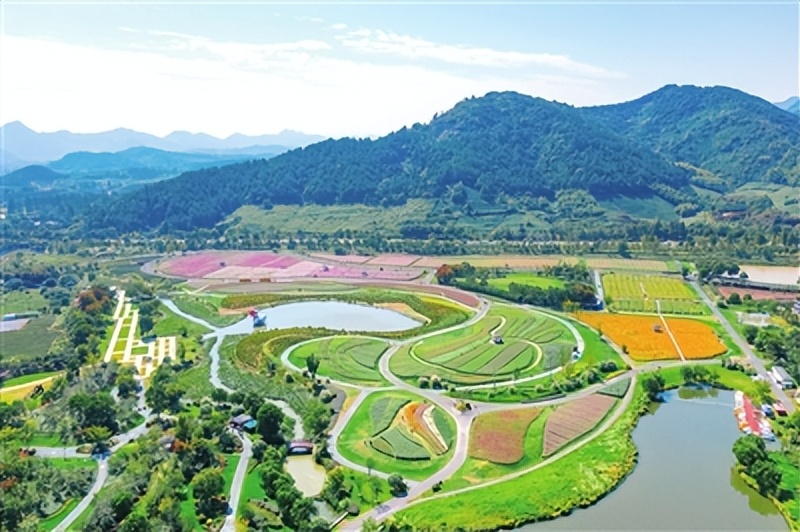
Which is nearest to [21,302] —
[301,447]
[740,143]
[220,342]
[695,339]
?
[220,342]

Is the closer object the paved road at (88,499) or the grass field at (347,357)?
the paved road at (88,499)

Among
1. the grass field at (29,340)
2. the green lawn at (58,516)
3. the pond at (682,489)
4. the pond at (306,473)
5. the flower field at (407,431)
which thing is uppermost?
the flower field at (407,431)

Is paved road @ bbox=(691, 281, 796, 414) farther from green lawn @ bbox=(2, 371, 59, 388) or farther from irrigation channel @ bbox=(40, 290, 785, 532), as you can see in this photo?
green lawn @ bbox=(2, 371, 59, 388)

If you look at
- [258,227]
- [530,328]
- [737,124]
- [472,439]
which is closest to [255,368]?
[472,439]

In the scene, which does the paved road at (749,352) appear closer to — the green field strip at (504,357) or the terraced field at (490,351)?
the terraced field at (490,351)

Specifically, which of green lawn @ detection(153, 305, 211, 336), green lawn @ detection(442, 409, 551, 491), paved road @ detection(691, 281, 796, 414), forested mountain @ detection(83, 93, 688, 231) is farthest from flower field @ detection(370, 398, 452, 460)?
forested mountain @ detection(83, 93, 688, 231)

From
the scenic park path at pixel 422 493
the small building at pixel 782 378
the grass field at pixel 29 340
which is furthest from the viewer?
the grass field at pixel 29 340

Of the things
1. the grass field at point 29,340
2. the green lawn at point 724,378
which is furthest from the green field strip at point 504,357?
the grass field at point 29,340

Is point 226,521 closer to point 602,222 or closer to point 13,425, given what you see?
point 13,425
